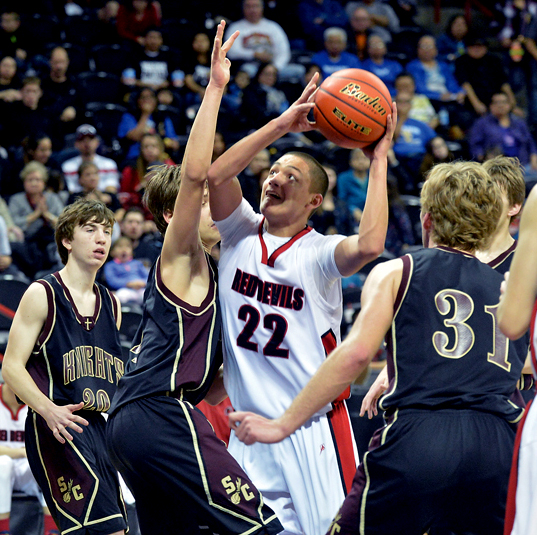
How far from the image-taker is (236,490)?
3176mm

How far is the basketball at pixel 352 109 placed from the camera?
11.8ft

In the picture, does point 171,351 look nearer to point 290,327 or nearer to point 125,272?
point 290,327

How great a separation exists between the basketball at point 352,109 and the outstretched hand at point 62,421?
6.30ft

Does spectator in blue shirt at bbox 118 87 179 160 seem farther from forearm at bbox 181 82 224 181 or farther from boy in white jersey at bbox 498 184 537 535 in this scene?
boy in white jersey at bbox 498 184 537 535

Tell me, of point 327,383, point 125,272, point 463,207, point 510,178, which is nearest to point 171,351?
point 327,383

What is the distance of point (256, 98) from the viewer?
36.5 feet

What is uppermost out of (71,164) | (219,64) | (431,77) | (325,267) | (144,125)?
(431,77)

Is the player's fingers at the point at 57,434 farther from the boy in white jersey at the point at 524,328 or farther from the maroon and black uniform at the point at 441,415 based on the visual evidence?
the boy in white jersey at the point at 524,328

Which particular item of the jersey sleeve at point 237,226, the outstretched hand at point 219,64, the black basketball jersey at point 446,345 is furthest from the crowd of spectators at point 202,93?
the black basketball jersey at point 446,345

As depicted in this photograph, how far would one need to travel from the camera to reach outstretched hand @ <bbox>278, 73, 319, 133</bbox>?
11.4 ft

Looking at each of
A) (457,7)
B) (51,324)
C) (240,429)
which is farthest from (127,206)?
(457,7)

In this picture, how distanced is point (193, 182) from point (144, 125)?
736 centimetres

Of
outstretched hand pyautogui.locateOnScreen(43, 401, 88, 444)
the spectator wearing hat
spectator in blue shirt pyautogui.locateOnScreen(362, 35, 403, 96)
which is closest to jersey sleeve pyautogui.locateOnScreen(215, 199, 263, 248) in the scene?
outstretched hand pyautogui.locateOnScreen(43, 401, 88, 444)

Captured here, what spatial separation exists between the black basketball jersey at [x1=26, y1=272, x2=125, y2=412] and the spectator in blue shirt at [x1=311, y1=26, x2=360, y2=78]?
8.54 m
